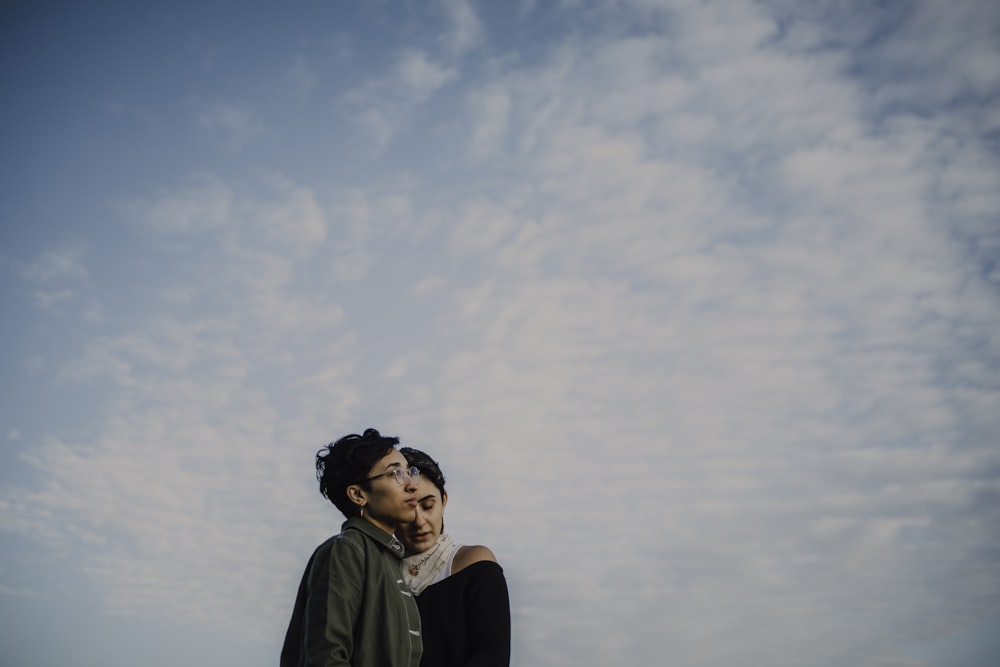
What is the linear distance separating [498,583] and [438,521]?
72 centimetres

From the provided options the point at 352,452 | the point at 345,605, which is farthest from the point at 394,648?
the point at 352,452

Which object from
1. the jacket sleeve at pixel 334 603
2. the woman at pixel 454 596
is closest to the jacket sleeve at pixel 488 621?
the woman at pixel 454 596

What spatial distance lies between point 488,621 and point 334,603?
35.0 inches

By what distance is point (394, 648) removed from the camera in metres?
3.45

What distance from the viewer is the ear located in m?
4.04

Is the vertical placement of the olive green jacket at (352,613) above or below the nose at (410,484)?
below

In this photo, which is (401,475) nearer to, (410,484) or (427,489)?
(410,484)

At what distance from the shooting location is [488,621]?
3848 millimetres

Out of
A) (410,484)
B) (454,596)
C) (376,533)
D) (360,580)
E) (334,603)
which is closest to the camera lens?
(334,603)

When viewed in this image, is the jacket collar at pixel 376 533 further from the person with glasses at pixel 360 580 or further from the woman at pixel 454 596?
the woman at pixel 454 596

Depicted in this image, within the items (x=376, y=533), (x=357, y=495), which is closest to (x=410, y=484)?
(x=357, y=495)

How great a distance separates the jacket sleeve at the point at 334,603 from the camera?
3.26 metres

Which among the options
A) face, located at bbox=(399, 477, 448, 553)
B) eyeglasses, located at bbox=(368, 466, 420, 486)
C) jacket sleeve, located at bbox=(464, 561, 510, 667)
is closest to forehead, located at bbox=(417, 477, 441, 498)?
face, located at bbox=(399, 477, 448, 553)

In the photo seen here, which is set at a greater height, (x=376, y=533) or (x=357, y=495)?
(x=357, y=495)
